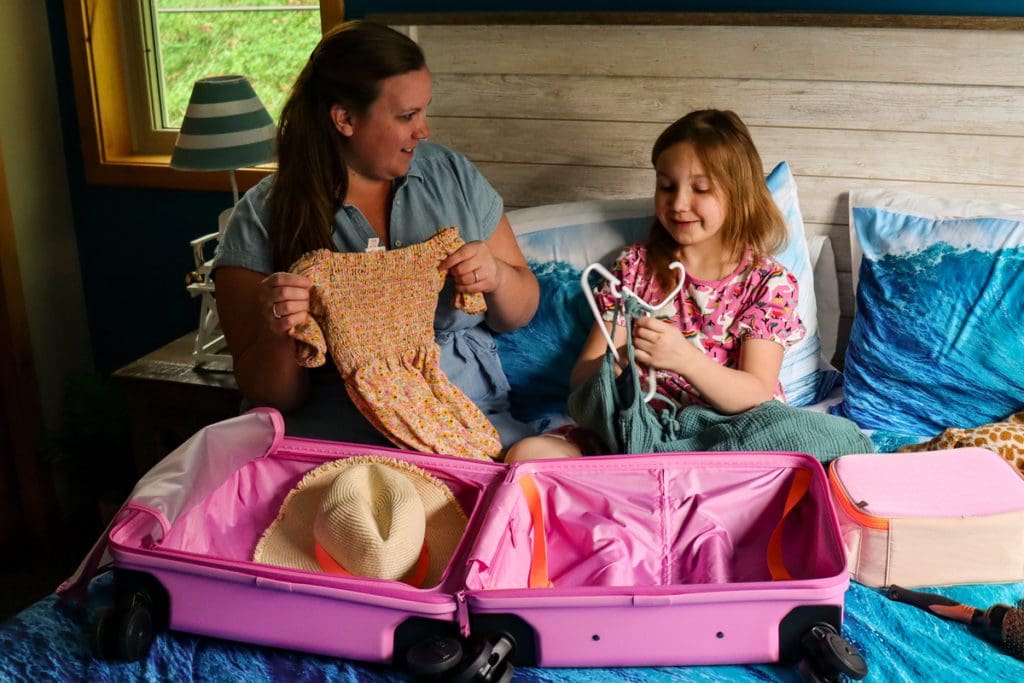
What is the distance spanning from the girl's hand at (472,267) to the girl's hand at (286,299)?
0.75 ft

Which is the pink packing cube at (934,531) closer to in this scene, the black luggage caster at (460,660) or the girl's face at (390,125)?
the black luggage caster at (460,660)

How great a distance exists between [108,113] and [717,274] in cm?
177

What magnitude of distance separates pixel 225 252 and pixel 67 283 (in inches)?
53.2

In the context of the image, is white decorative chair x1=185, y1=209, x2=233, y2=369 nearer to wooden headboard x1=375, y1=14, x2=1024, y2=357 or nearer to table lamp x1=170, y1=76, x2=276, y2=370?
table lamp x1=170, y1=76, x2=276, y2=370

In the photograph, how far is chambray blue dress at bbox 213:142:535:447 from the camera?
175 centimetres

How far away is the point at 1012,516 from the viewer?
1321 millimetres

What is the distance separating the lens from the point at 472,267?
1627 millimetres

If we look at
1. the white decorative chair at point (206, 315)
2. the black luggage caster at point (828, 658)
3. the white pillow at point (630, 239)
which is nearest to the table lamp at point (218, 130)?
the white decorative chair at point (206, 315)

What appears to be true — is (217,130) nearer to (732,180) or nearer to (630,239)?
(630,239)

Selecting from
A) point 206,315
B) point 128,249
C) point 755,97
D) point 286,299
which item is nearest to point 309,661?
point 286,299

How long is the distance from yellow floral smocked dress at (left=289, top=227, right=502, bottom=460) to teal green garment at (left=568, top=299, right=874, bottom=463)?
0.73ft

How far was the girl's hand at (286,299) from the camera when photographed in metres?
1.51

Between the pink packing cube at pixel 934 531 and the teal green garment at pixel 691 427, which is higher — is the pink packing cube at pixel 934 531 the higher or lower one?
the lower one

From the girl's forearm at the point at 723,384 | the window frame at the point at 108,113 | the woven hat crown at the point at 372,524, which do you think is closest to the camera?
the woven hat crown at the point at 372,524
